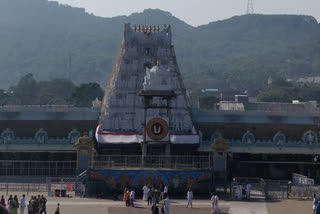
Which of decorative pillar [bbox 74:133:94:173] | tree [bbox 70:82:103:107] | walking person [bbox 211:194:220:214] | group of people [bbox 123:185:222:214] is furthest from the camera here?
tree [bbox 70:82:103:107]

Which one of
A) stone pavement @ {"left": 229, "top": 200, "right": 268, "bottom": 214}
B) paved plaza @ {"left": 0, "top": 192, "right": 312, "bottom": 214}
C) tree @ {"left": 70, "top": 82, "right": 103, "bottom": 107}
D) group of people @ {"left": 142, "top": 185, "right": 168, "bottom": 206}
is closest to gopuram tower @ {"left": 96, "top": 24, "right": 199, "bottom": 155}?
group of people @ {"left": 142, "top": 185, "right": 168, "bottom": 206}

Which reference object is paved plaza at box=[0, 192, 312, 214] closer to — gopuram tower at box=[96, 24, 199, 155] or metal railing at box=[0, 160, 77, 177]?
gopuram tower at box=[96, 24, 199, 155]

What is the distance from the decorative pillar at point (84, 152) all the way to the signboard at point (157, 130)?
4.35 m

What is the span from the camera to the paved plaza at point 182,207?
43.9 meters

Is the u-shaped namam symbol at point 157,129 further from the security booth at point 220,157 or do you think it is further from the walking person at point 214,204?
the walking person at point 214,204

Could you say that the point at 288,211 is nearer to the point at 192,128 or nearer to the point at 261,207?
the point at 261,207

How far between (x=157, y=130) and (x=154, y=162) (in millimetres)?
3035

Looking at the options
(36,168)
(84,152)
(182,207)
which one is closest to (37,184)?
(84,152)

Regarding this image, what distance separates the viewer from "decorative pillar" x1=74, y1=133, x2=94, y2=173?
174ft

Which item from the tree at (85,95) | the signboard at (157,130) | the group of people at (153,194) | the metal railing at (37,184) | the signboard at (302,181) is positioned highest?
the tree at (85,95)

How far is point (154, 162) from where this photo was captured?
5344 cm

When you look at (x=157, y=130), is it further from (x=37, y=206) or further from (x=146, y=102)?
(x=37, y=206)

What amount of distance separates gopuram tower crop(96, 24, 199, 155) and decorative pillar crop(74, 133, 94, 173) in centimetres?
375

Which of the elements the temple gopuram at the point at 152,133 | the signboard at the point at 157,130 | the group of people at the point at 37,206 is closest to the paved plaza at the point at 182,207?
the group of people at the point at 37,206
